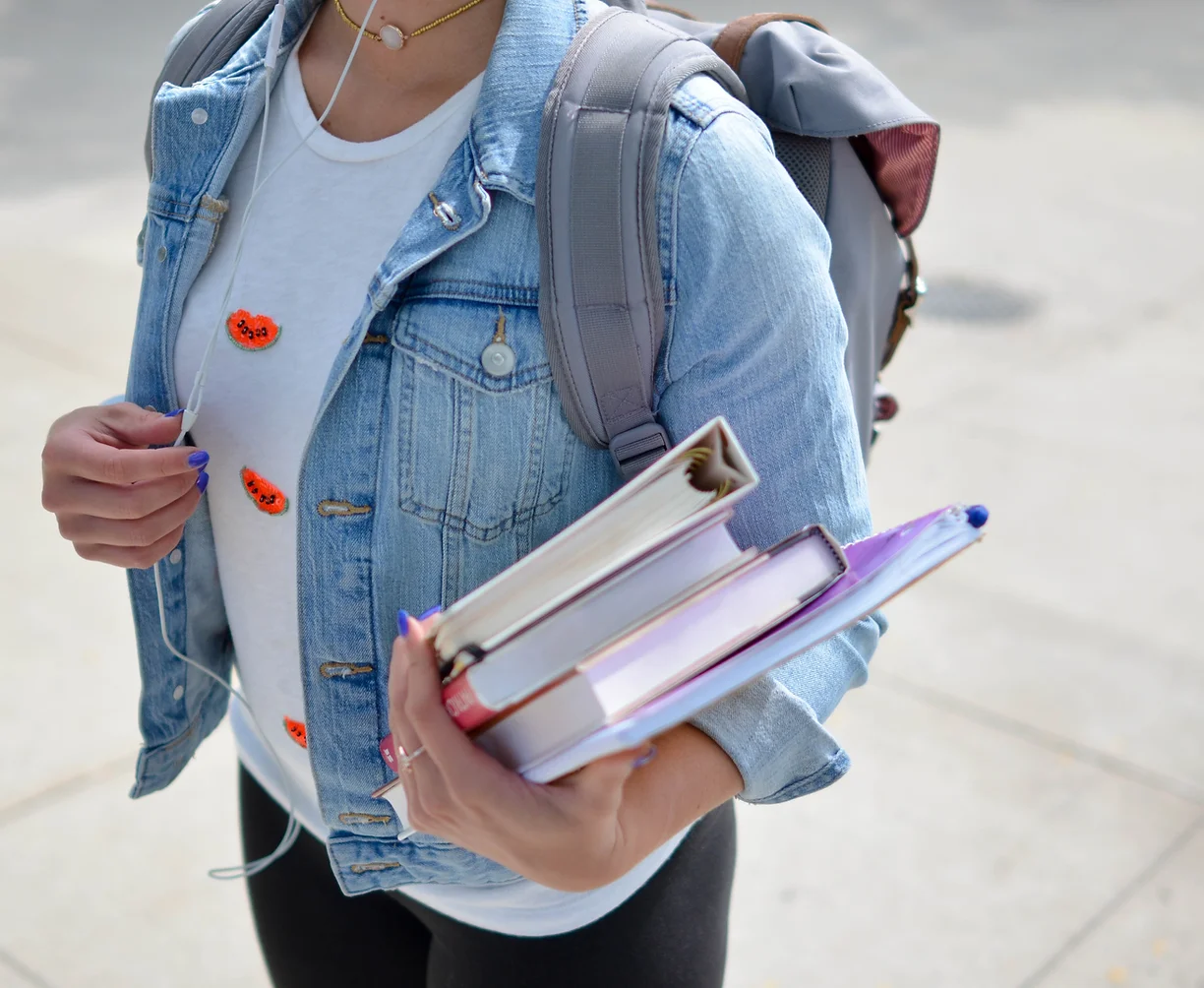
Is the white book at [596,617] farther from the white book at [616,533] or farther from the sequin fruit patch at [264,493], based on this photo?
the sequin fruit patch at [264,493]

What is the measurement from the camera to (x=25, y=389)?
16.6ft

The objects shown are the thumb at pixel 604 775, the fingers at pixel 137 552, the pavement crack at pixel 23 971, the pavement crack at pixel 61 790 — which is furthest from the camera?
the pavement crack at pixel 61 790

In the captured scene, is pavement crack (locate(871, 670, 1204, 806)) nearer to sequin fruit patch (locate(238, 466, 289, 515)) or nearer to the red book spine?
sequin fruit patch (locate(238, 466, 289, 515))

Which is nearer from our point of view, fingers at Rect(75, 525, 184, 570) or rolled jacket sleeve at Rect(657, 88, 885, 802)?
rolled jacket sleeve at Rect(657, 88, 885, 802)

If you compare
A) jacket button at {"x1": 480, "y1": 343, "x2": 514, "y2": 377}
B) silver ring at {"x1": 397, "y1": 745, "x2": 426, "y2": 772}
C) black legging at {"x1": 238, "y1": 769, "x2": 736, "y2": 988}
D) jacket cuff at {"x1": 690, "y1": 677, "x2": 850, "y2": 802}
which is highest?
jacket button at {"x1": 480, "y1": 343, "x2": 514, "y2": 377}

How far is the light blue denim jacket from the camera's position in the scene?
1.11 meters

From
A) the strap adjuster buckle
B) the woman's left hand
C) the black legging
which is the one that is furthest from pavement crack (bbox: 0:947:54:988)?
the strap adjuster buckle

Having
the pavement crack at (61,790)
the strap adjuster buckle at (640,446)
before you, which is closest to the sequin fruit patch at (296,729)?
the strap adjuster buckle at (640,446)

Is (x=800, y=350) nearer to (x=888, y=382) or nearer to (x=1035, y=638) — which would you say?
(x=1035, y=638)

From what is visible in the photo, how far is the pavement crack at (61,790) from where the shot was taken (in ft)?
10.4

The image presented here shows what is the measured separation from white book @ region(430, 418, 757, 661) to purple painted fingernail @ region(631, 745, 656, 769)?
159 mm

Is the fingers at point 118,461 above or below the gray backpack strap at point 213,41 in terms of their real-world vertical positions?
below

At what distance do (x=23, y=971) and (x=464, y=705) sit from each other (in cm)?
232

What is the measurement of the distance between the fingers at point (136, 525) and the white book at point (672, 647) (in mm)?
499
